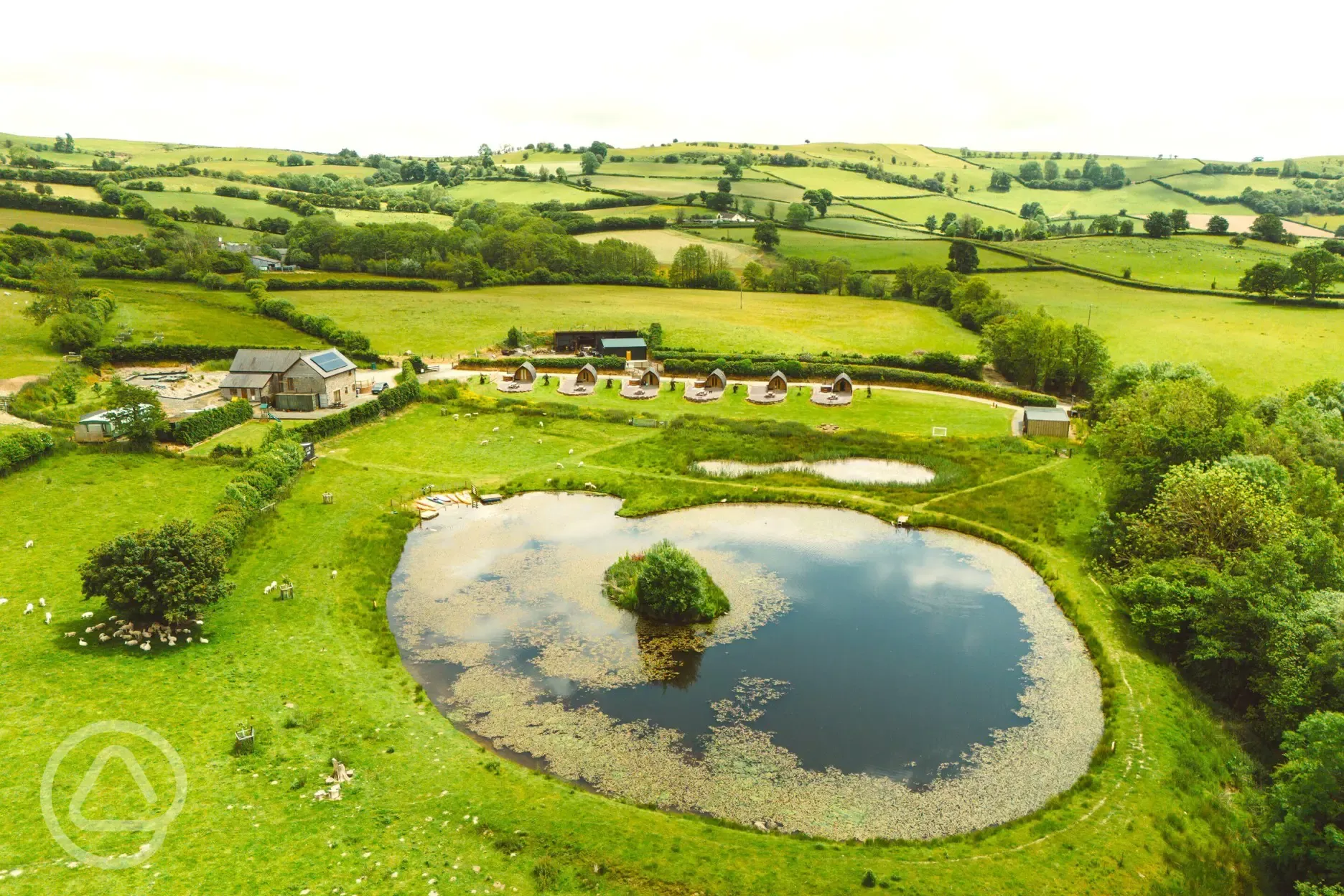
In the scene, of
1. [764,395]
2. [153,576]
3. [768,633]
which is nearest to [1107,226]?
[764,395]

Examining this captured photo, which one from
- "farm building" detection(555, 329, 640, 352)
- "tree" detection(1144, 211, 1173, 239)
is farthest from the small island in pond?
"tree" detection(1144, 211, 1173, 239)

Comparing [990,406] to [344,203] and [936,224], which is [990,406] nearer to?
[936,224]

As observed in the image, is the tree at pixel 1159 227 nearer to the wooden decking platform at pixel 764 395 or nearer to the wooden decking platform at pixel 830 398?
the wooden decking platform at pixel 830 398

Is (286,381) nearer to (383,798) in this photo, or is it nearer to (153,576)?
(153,576)

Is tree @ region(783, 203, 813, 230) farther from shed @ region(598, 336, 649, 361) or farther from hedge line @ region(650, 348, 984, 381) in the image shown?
shed @ region(598, 336, 649, 361)

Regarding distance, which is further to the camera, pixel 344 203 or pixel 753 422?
pixel 344 203

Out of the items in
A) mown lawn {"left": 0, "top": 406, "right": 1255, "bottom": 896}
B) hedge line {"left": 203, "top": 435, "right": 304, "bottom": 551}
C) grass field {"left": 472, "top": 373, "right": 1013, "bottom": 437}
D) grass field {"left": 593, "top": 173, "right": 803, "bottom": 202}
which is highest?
grass field {"left": 593, "top": 173, "right": 803, "bottom": 202}

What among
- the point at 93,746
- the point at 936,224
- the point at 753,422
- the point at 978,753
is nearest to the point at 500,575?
the point at 93,746
